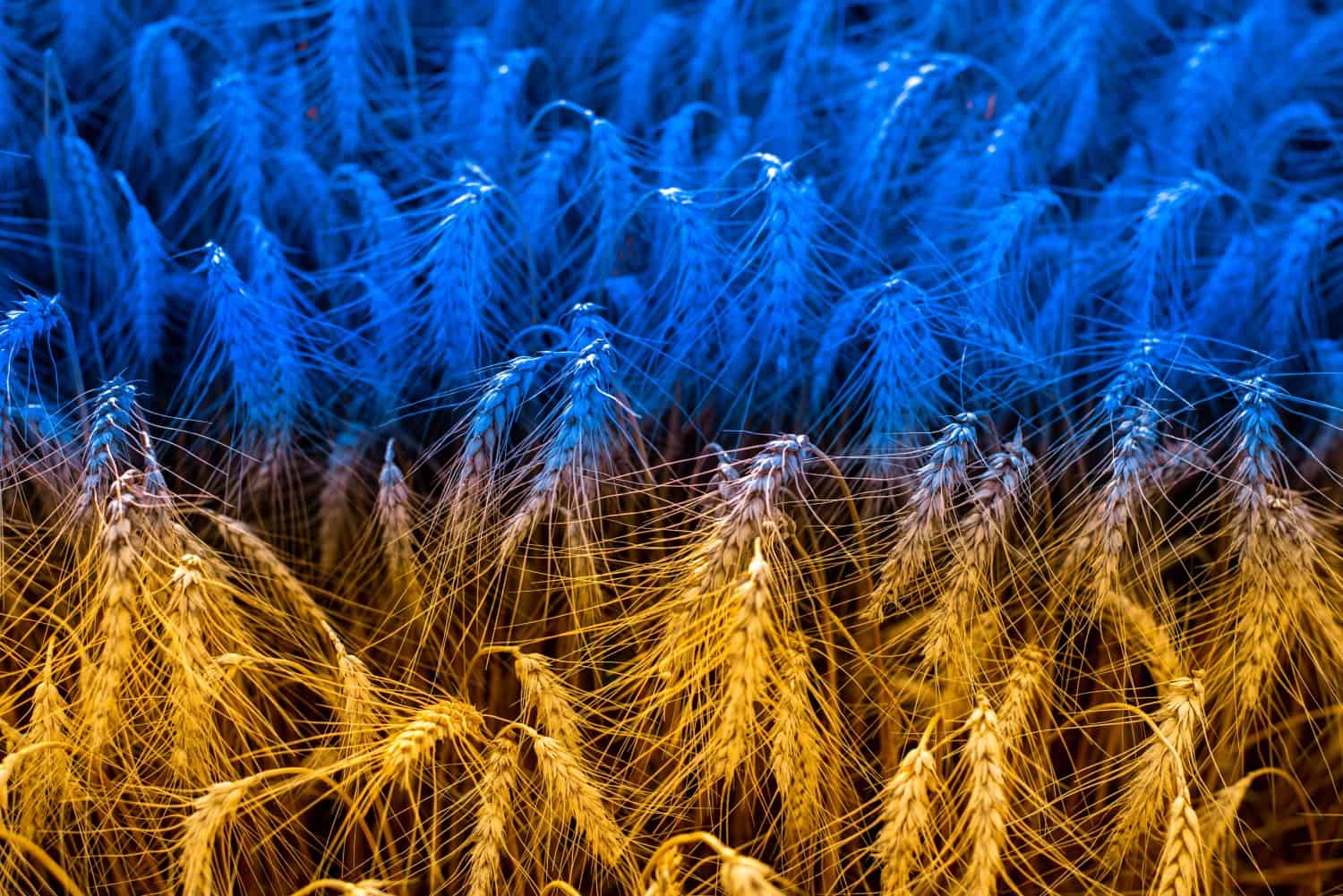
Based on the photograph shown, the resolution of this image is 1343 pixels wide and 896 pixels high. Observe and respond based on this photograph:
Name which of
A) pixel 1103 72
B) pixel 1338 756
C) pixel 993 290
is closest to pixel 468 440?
pixel 993 290

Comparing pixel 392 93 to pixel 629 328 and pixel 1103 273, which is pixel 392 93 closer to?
pixel 629 328

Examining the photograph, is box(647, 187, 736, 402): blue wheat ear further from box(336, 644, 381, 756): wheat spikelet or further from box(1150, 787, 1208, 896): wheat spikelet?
box(1150, 787, 1208, 896): wheat spikelet

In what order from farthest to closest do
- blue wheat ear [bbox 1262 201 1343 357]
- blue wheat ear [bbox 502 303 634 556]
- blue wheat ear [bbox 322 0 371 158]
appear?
blue wheat ear [bbox 322 0 371 158] → blue wheat ear [bbox 1262 201 1343 357] → blue wheat ear [bbox 502 303 634 556]

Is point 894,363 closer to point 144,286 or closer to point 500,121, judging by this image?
point 500,121

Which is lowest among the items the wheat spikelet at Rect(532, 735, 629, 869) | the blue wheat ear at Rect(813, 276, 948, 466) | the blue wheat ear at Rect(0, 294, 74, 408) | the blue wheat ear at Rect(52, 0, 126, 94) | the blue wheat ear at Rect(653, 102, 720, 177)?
the wheat spikelet at Rect(532, 735, 629, 869)

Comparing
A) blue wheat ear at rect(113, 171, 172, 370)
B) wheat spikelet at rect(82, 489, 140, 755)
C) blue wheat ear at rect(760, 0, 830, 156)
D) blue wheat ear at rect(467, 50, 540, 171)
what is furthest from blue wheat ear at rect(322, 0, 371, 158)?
wheat spikelet at rect(82, 489, 140, 755)

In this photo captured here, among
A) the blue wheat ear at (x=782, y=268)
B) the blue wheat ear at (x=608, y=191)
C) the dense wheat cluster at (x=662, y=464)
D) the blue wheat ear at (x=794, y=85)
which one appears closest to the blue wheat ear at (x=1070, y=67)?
the dense wheat cluster at (x=662, y=464)
